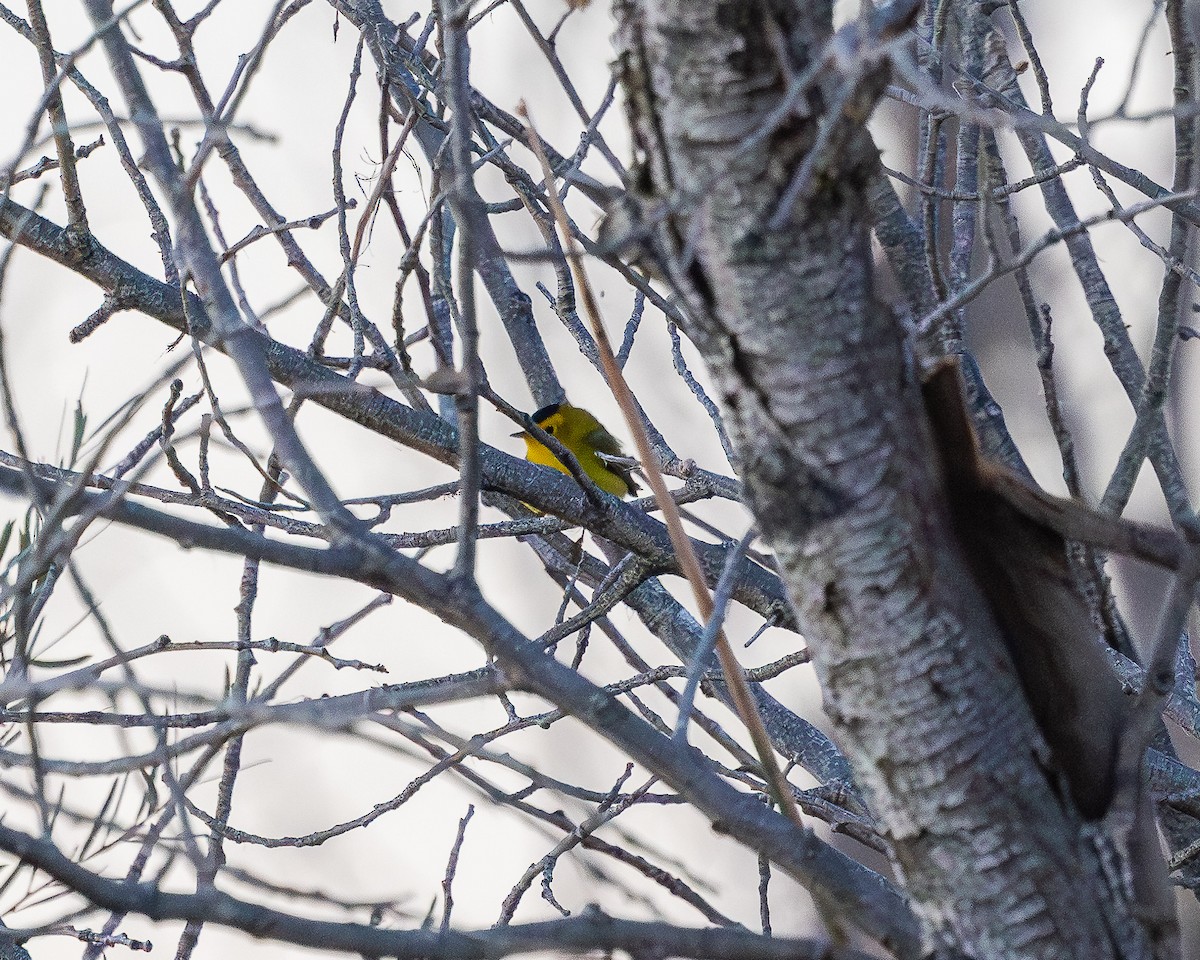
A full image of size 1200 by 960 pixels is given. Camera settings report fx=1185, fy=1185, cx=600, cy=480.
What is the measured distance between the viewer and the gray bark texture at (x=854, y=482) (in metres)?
0.70

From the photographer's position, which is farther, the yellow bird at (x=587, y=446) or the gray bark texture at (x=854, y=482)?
the yellow bird at (x=587, y=446)

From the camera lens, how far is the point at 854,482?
73 cm

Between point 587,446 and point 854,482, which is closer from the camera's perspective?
point 854,482

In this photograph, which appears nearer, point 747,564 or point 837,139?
point 837,139

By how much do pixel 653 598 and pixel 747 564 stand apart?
0.31 metres

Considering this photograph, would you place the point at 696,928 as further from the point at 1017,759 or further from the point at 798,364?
the point at 798,364

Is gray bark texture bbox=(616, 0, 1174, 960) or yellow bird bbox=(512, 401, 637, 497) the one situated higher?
yellow bird bbox=(512, 401, 637, 497)

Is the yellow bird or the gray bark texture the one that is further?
the yellow bird

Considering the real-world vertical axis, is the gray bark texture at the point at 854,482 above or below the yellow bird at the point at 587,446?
below

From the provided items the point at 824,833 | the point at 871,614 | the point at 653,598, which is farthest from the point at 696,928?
the point at 824,833

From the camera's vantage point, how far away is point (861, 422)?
725mm

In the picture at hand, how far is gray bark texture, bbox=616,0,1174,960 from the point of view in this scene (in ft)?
2.29

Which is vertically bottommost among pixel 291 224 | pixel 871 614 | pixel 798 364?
pixel 871 614

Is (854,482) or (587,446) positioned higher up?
(587,446)
